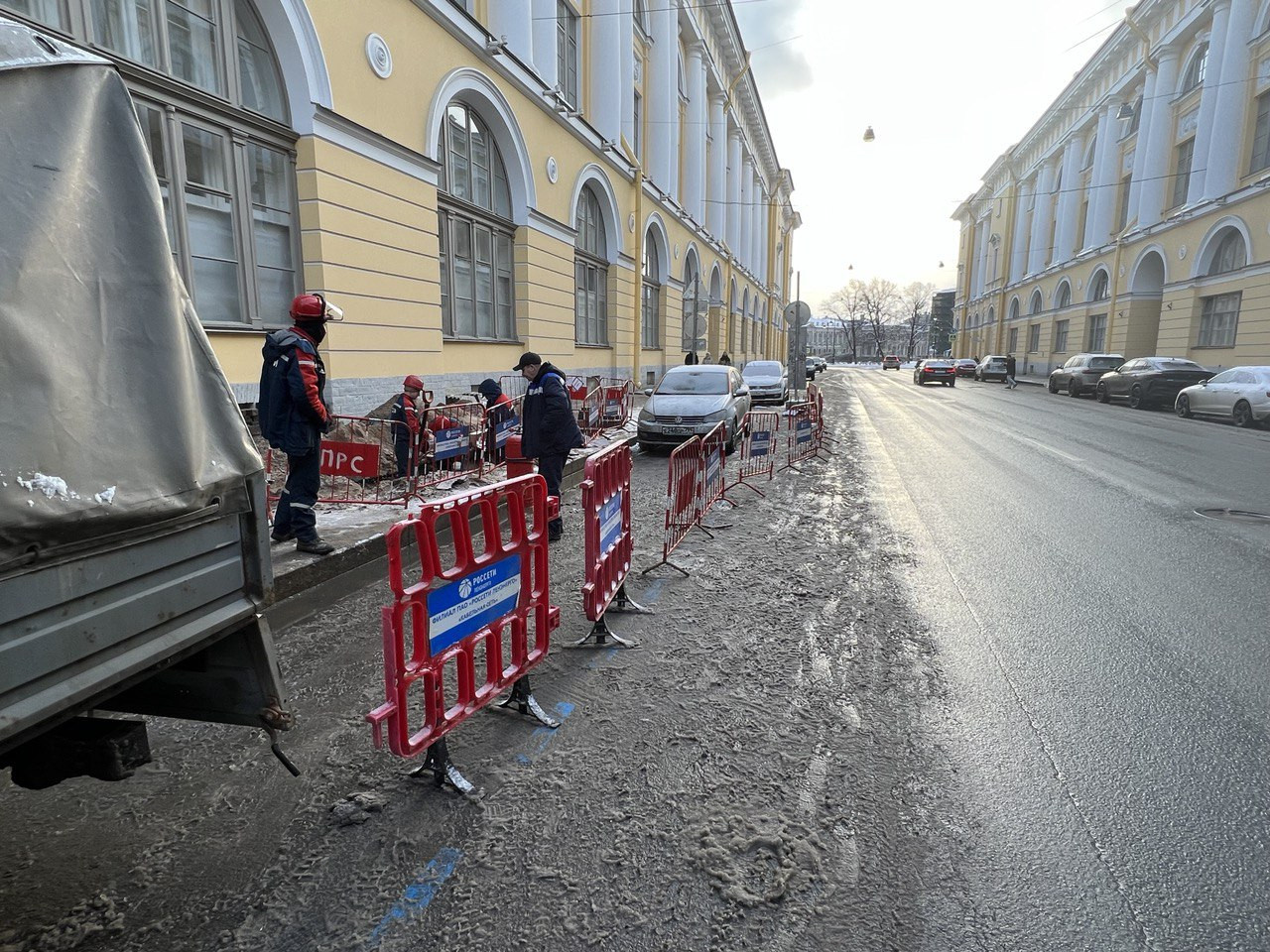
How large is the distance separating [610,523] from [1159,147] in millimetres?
38961

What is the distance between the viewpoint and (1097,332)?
37.4 m

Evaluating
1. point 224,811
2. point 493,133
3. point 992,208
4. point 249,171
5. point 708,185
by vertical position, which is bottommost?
point 224,811

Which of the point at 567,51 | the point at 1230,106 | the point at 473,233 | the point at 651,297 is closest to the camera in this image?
the point at 473,233

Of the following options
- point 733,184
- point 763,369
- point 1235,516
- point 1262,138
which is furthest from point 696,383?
point 733,184

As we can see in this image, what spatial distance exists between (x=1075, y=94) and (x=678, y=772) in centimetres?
5222

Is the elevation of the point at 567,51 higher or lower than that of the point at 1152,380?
higher

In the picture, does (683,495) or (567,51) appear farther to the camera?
(567,51)

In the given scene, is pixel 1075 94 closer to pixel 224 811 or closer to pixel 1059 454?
pixel 1059 454

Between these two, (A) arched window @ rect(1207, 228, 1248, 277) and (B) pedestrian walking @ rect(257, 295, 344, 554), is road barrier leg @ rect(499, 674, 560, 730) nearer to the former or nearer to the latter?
(B) pedestrian walking @ rect(257, 295, 344, 554)

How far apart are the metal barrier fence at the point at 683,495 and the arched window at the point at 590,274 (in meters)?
12.2

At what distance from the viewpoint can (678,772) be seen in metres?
2.93

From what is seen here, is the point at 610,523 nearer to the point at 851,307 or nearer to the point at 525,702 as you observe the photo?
the point at 525,702

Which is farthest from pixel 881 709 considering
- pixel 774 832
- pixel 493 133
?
pixel 493 133

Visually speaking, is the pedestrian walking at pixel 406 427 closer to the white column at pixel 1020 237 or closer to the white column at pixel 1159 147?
the white column at pixel 1159 147
